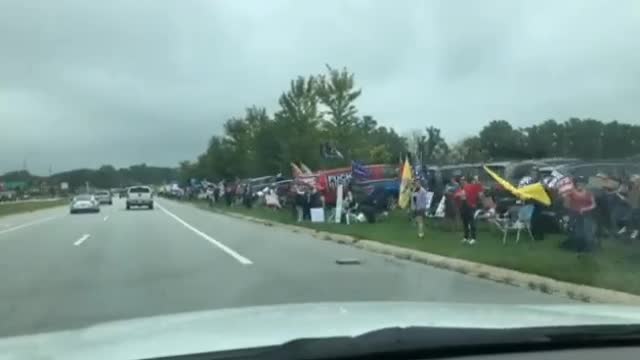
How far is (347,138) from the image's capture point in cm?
6191

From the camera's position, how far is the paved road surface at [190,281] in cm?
1255

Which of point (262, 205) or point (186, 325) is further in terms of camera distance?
point (262, 205)

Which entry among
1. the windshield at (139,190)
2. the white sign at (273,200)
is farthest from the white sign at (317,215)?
the windshield at (139,190)

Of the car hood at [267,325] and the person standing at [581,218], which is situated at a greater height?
the car hood at [267,325]

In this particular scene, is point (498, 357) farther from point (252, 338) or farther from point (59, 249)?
point (59, 249)

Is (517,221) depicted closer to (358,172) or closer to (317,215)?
(317,215)

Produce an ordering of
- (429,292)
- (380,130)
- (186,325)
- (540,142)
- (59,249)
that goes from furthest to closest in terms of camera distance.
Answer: (380,130) < (540,142) < (59,249) < (429,292) < (186,325)

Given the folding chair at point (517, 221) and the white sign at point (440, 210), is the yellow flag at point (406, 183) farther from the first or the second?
the folding chair at point (517, 221)

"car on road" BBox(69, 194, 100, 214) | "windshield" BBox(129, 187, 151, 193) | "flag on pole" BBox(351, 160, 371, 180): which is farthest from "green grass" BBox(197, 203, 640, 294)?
"windshield" BBox(129, 187, 151, 193)

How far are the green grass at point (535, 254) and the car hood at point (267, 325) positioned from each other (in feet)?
29.5

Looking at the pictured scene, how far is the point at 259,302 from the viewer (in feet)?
41.9

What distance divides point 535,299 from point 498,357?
371 inches

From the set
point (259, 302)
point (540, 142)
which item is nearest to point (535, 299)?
point (259, 302)

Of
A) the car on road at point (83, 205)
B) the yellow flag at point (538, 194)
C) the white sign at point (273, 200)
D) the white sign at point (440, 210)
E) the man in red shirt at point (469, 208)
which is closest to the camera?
the yellow flag at point (538, 194)
